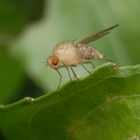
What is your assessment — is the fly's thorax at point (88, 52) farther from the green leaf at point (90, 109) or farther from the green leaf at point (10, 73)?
the green leaf at point (90, 109)

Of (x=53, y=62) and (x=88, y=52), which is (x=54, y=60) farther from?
(x=88, y=52)

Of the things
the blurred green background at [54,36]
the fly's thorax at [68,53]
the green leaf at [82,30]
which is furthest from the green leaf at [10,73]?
the fly's thorax at [68,53]

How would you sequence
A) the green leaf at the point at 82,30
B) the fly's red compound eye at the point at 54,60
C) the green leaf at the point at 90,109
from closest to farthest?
the green leaf at the point at 90,109, the fly's red compound eye at the point at 54,60, the green leaf at the point at 82,30

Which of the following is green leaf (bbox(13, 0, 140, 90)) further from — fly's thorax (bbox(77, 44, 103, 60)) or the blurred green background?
fly's thorax (bbox(77, 44, 103, 60))

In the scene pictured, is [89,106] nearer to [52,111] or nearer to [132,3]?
[52,111]

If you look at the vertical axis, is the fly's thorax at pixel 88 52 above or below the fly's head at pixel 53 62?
below

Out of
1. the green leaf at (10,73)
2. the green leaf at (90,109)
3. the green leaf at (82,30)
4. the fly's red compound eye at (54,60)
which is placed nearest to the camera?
the green leaf at (90,109)

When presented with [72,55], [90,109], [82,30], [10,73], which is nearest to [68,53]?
[72,55]
